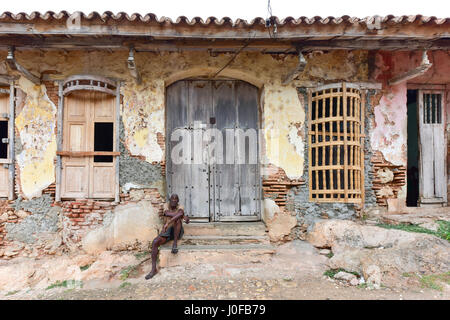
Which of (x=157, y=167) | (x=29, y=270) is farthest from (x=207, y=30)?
(x=29, y=270)

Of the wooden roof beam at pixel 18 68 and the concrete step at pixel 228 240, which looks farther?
the concrete step at pixel 228 240

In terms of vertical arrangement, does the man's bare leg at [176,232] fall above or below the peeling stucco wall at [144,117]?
below

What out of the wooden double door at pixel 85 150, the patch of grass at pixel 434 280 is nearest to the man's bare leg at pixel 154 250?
the wooden double door at pixel 85 150

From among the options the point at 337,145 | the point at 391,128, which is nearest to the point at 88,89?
the point at 337,145

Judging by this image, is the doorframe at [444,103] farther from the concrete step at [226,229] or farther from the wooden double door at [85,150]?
the wooden double door at [85,150]

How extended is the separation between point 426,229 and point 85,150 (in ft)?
19.8

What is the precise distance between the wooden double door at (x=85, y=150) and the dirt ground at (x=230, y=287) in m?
1.51

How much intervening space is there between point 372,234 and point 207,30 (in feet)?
14.0

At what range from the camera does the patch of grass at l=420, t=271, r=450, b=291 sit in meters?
3.40

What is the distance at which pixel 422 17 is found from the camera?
3.94 metres

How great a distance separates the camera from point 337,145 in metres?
4.71

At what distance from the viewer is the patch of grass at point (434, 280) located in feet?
11.1

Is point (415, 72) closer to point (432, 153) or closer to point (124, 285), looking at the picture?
point (432, 153)

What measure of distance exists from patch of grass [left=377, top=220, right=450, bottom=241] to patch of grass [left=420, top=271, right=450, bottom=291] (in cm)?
79
